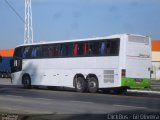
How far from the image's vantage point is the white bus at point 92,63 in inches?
1096

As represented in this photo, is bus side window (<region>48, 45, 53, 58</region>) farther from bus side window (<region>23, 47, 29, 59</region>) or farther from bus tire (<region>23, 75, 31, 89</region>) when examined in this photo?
bus tire (<region>23, 75, 31, 89</region>)

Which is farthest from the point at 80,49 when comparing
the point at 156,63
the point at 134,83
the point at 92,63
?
the point at 156,63

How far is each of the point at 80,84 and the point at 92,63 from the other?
5.75ft

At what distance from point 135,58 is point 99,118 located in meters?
13.7

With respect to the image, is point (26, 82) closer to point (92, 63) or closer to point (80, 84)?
point (80, 84)

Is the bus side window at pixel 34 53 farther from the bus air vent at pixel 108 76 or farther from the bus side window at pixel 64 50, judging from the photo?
the bus air vent at pixel 108 76

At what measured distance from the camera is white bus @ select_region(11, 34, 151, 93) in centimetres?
2783

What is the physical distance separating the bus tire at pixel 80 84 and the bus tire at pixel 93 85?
0.40 m

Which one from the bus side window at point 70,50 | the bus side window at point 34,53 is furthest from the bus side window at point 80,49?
the bus side window at point 34,53

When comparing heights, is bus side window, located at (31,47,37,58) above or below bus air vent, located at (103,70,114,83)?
above

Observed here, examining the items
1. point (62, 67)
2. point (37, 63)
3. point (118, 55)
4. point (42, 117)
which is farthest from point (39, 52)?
point (42, 117)

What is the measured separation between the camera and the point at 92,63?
2958 cm

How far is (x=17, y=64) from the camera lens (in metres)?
36.1

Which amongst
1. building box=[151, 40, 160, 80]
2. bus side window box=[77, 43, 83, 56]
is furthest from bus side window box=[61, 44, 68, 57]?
building box=[151, 40, 160, 80]
